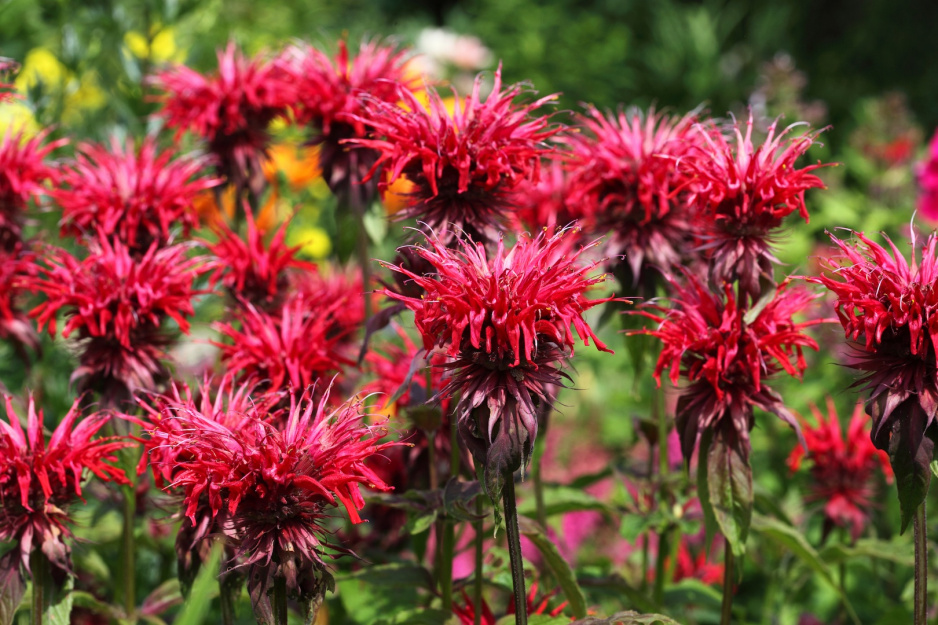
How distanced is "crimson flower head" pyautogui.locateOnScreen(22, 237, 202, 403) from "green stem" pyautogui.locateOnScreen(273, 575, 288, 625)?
2.14 feet

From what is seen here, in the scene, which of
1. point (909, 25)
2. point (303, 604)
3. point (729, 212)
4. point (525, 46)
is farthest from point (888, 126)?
point (303, 604)

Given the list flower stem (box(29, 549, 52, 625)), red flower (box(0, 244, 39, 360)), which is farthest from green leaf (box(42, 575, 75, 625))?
red flower (box(0, 244, 39, 360))

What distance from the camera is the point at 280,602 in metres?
1.44

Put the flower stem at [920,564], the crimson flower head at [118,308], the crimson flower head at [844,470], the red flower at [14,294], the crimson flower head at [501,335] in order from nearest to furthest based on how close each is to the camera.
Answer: the crimson flower head at [501,335], the flower stem at [920,564], the crimson flower head at [118,308], the red flower at [14,294], the crimson flower head at [844,470]

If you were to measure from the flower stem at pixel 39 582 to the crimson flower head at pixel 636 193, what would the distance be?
51.8 inches

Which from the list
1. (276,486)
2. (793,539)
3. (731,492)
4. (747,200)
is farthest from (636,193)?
(276,486)

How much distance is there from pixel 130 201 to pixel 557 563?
134 centimetres

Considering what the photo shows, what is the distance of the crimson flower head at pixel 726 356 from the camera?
165cm

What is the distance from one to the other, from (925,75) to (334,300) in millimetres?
7141

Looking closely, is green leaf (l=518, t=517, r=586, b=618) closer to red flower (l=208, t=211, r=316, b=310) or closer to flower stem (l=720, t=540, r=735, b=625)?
flower stem (l=720, t=540, r=735, b=625)

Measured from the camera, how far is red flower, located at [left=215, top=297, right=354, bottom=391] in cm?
192

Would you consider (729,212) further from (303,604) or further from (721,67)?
(721,67)

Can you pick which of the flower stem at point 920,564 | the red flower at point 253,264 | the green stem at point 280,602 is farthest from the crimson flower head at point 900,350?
the red flower at point 253,264

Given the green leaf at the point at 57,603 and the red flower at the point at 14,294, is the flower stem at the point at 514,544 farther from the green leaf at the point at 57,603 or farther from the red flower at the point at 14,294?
the red flower at the point at 14,294
